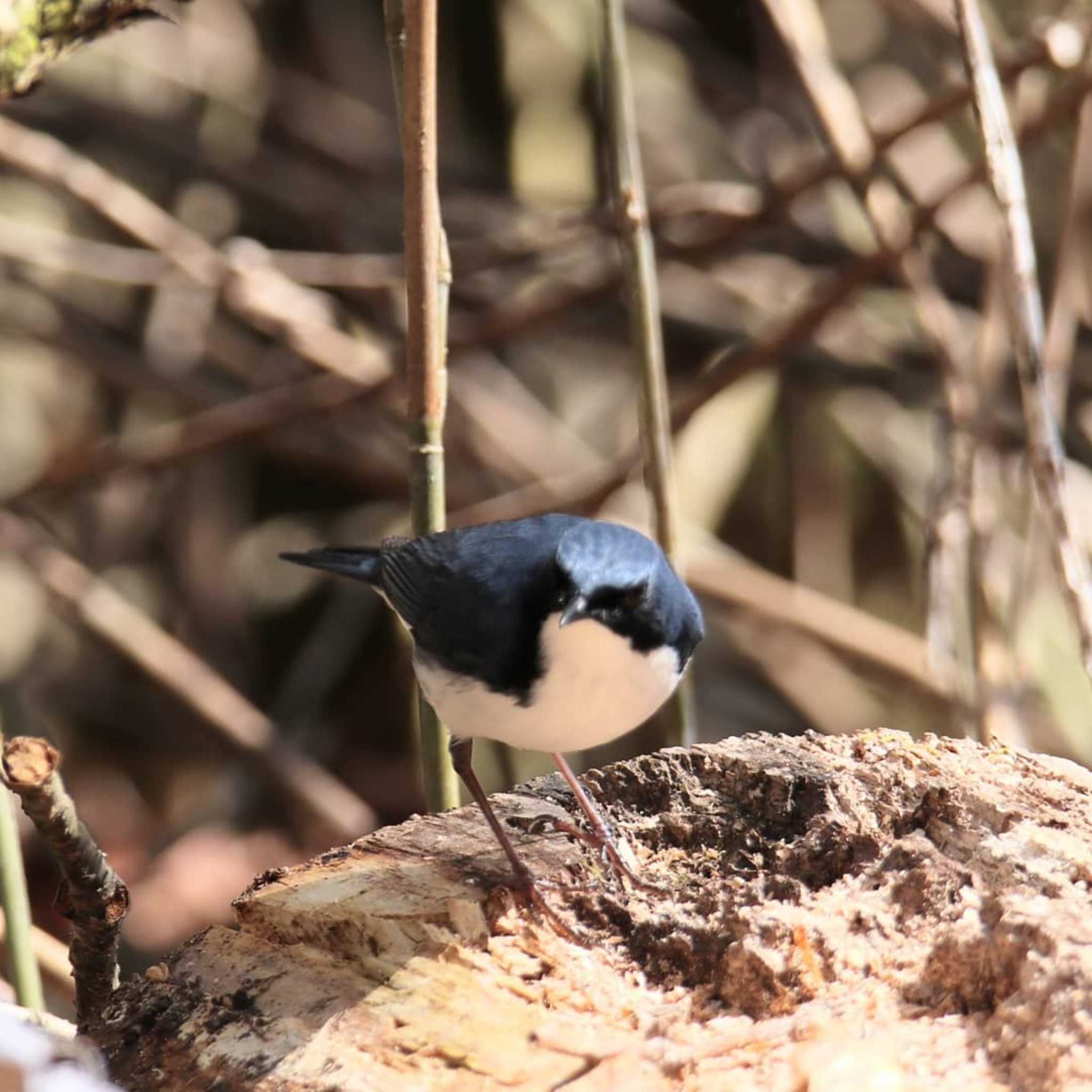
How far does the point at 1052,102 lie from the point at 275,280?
240 centimetres

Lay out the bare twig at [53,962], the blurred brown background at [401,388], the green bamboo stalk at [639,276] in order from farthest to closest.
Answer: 1. the blurred brown background at [401,388]
2. the bare twig at [53,962]
3. the green bamboo stalk at [639,276]

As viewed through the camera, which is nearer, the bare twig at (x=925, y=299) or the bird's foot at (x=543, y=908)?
the bird's foot at (x=543, y=908)

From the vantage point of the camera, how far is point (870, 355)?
552cm

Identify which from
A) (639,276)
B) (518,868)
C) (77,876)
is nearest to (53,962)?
(77,876)

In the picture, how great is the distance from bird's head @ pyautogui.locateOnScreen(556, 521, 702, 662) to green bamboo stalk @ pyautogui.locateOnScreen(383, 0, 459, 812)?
0.99 ft

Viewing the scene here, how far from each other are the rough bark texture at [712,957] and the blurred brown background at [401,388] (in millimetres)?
2630

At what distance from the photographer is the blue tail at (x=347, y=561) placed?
112 inches

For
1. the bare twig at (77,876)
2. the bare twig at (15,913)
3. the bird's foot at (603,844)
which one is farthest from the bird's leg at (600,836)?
the bare twig at (15,913)

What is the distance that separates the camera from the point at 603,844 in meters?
2.15

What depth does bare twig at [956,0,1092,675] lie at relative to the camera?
218 cm

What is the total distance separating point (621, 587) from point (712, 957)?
1.79 feet

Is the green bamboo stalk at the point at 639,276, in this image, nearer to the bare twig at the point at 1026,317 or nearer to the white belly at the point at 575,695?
the white belly at the point at 575,695

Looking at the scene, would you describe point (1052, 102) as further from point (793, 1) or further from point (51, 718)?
point (51, 718)

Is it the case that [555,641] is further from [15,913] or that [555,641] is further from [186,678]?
[186,678]
